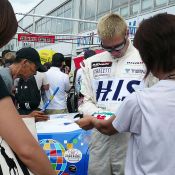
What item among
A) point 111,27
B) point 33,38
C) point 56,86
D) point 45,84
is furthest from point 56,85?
point 33,38

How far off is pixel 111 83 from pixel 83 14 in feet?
75.5

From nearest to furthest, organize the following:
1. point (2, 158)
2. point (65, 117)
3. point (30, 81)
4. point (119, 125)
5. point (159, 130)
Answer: point (2, 158) < point (159, 130) < point (119, 125) < point (65, 117) < point (30, 81)

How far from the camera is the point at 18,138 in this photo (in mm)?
1508

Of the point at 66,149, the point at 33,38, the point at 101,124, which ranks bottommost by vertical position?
the point at 66,149

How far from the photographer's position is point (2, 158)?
1512mm

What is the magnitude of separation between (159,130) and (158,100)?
145mm

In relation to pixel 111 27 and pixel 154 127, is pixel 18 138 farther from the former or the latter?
pixel 111 27

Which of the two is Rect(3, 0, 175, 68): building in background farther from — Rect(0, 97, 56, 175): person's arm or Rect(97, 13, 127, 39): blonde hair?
Rect(0, 97, 56, 175): person's arm

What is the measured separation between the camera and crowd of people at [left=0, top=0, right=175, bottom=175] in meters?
1.54

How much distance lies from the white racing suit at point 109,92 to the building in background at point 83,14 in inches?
243

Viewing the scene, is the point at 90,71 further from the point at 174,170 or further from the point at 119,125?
the point at 174,170

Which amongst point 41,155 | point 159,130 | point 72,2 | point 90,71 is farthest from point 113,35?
point 72,2

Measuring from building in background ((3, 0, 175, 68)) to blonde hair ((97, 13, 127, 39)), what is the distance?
6.27 meters

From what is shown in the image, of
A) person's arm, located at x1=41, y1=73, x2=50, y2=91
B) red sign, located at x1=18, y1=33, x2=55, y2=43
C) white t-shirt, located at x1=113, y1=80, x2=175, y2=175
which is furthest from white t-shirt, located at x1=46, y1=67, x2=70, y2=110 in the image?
red sign, located at x1=18, y1=33, x2=55, y2=43
